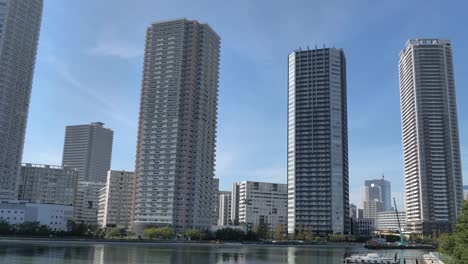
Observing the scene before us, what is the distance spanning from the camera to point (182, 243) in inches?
6919

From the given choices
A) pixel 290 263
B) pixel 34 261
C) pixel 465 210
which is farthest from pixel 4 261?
pixel 465 210

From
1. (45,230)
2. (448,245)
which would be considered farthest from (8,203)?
(448,245)

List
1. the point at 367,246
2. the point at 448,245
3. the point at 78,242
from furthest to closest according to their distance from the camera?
the point at 367,246 → the point at 78,242 → the point at 448,245

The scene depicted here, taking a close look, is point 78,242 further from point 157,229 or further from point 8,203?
point 8,203

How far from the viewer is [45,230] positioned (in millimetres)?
180500

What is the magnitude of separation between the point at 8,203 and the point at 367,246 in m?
146

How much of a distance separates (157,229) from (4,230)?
176ft

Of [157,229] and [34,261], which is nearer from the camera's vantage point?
[34,261]

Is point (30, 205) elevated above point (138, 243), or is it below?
above

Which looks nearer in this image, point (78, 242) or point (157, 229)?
point (78, 242)

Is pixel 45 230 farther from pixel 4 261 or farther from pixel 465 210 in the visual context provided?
pixel 465 210

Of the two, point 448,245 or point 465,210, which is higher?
point 465,210

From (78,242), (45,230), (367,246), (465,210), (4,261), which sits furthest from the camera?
(367,246)

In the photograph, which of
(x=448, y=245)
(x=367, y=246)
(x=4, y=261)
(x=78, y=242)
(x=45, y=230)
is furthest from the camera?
(x=367, y=246)
